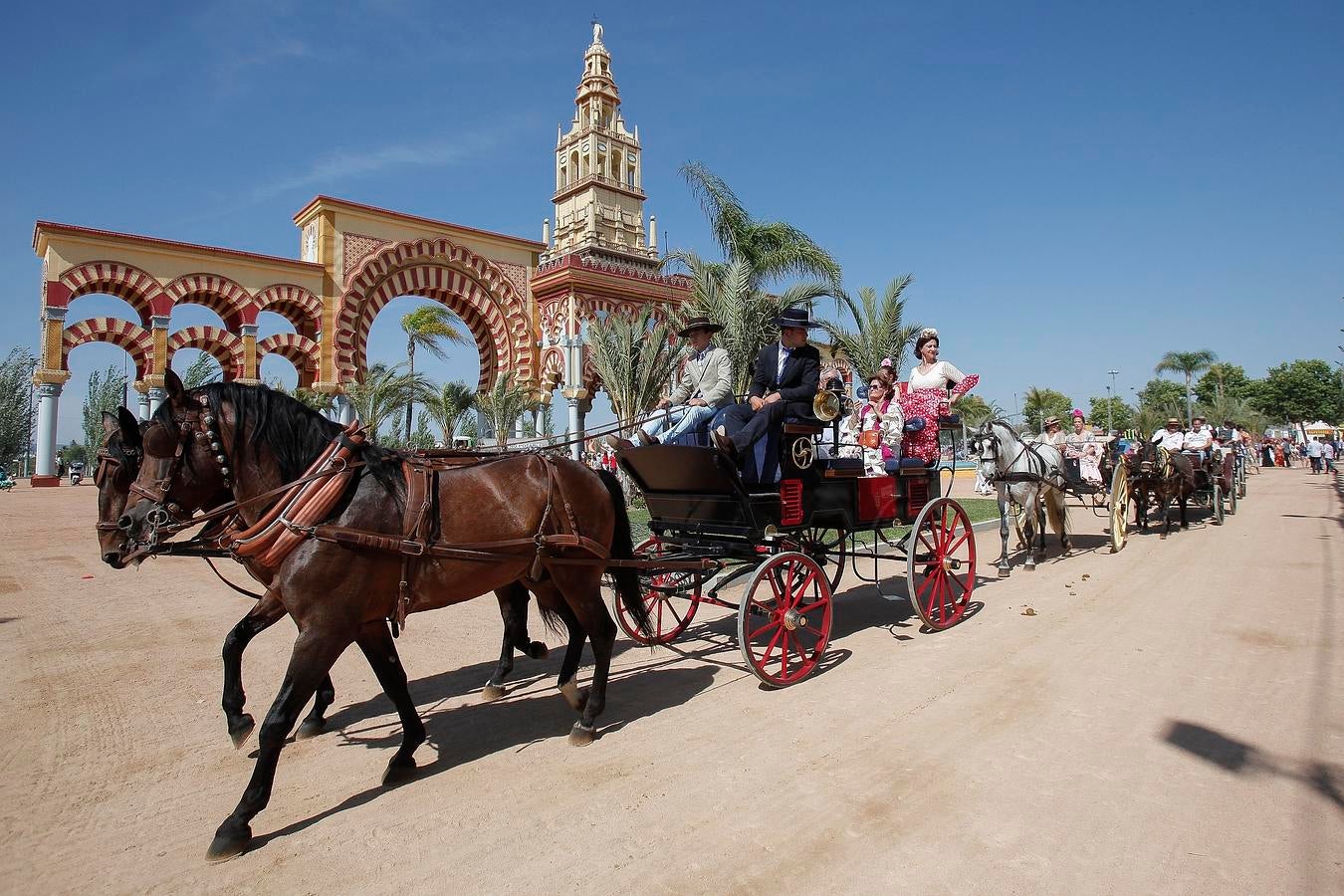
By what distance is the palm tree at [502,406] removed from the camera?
18531mm

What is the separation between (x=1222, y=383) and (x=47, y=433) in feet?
261

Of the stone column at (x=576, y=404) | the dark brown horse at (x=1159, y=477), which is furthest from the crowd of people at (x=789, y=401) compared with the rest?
the stone column at (x=576, y=404)

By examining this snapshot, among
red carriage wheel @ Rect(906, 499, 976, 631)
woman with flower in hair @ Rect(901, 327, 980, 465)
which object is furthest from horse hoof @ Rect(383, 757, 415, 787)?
woman with flower in hair @ Rect(901, 327, 980, 465)

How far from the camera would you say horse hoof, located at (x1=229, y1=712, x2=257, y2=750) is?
12.6 feet

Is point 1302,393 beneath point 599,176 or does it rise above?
beneath

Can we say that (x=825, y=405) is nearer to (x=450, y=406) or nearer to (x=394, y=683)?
(x=394, y=683)

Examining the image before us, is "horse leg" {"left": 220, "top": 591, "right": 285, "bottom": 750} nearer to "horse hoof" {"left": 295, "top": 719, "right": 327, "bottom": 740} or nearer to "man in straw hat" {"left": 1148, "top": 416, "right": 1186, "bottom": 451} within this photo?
"horse hoof" {"left": 295, "top": 719, "right": 327, "bottom": 740}

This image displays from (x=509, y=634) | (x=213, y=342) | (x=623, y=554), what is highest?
(x=213, y=342)

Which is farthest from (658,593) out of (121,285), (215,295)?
(121,285)

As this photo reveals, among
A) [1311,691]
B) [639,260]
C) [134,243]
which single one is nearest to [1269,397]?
[639,260]

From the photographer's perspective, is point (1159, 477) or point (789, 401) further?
point (1159, 477)

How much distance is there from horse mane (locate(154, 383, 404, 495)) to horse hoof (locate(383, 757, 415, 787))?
1.30 metres

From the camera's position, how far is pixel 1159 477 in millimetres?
11906

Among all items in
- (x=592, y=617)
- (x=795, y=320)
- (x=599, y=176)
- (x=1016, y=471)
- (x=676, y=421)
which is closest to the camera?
(x=592, y=617)
